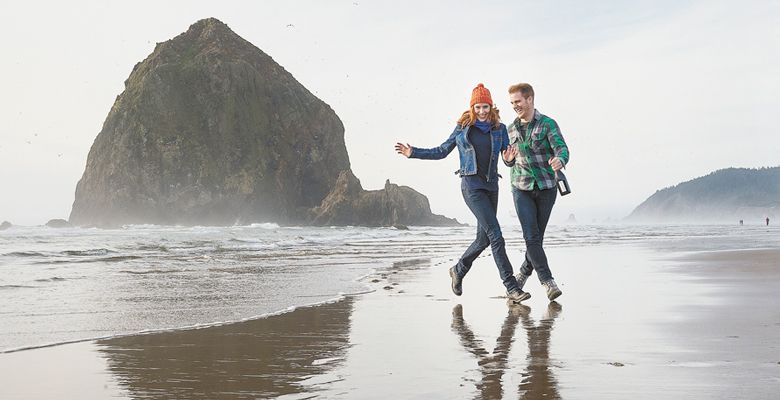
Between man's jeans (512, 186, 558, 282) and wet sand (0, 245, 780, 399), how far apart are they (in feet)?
1.23

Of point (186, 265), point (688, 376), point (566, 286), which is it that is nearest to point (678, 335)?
point (688, 376)

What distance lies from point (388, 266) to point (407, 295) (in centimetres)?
472

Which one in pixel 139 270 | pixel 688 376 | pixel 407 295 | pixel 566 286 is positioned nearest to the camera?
pixel 688 376

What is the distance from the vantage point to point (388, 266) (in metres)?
11.6

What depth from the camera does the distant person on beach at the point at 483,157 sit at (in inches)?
248

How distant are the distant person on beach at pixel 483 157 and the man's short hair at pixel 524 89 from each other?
0.74 feet

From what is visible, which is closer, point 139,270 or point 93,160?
point 139,270

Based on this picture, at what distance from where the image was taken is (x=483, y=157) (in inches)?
249

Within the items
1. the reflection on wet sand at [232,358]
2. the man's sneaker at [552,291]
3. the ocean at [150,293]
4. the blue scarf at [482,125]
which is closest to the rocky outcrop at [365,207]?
the ocean at [150,293]

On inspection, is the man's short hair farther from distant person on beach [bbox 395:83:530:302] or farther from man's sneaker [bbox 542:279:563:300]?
man's sneaker [bbox 542:279:563:300]

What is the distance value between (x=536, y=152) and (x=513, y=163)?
0.73 feet

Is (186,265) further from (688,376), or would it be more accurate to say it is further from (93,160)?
(93,160)

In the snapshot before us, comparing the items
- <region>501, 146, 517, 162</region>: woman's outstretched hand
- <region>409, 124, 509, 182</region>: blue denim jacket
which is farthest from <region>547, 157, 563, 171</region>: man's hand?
<region>409, 124, 509, 182</region>: blue denim jacket

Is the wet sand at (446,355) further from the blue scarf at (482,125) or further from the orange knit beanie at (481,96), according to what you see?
the orange knit beanie at (481,96)
